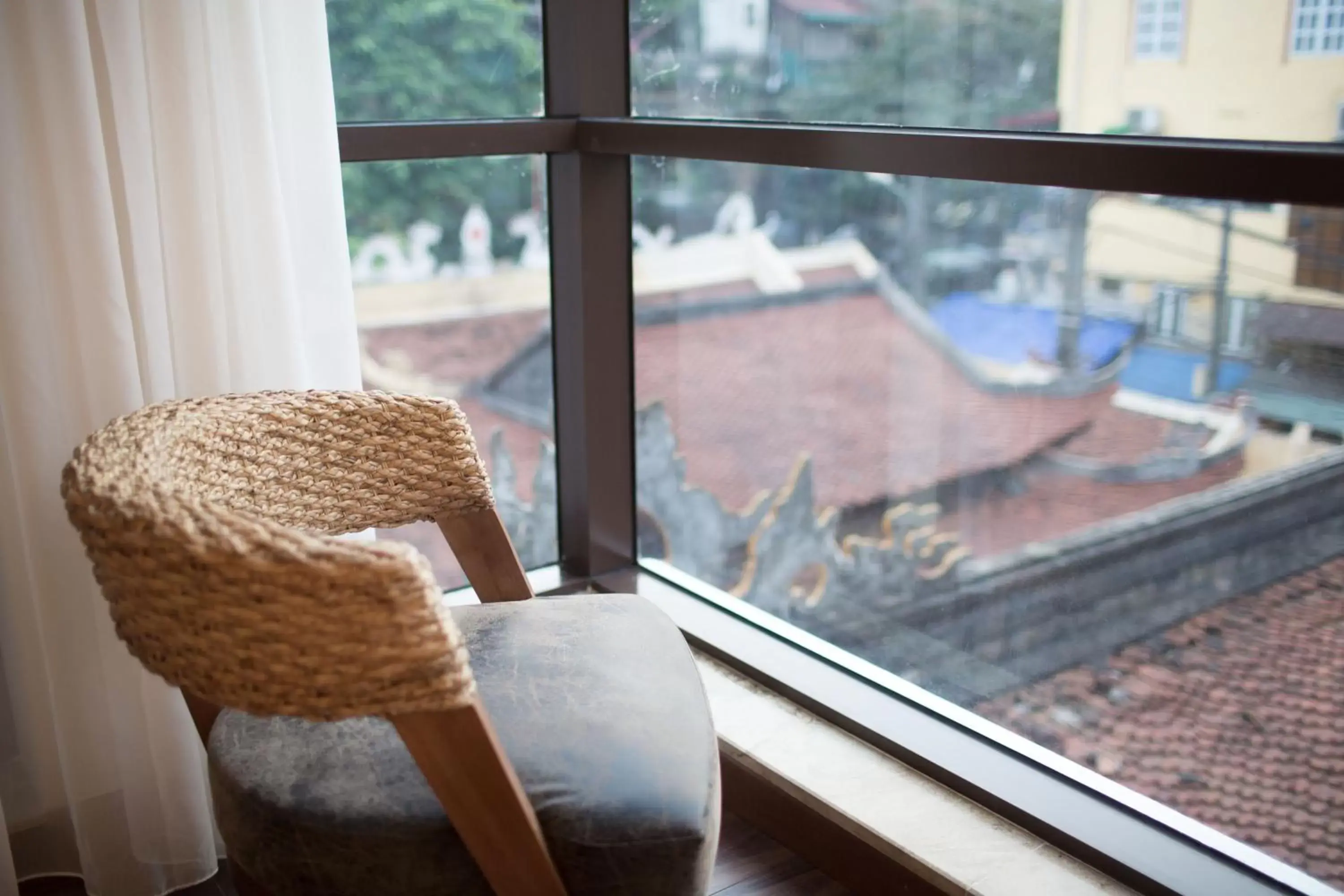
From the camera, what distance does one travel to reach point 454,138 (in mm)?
1841

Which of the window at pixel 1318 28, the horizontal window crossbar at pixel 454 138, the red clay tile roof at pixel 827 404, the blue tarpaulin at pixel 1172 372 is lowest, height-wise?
the red clay tile roof at pixel 827 404

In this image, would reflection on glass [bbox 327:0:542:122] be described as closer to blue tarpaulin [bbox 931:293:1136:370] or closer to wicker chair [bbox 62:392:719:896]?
wicker chair [bbox 62:392:719:896]

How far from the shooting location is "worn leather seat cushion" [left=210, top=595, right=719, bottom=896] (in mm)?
963

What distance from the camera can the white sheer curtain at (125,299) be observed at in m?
1.36

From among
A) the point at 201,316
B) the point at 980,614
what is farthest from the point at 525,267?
the point at 980,614

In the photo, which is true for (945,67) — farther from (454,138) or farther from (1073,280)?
(1073,280)

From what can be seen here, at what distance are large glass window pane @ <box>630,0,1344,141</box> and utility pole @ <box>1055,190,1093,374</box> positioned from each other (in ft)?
3.73

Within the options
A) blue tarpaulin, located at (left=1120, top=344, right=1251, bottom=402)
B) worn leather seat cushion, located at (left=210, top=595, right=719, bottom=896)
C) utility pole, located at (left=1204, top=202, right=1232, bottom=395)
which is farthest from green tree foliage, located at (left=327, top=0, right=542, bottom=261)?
blue tarpaulin, located at (left=1120, top=344, right=1251, bottom=402)

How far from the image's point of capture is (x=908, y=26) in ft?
10.8

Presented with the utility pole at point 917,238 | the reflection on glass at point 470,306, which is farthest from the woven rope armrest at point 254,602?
the utility pole at point 917,238

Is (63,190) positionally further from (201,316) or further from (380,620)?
(380,620)

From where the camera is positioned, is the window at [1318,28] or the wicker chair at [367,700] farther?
the window at [1318,28]

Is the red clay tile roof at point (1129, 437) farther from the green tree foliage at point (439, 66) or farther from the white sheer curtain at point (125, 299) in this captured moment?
the white sheer curtain at point (125, 299)

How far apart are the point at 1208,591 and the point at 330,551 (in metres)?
3.22
